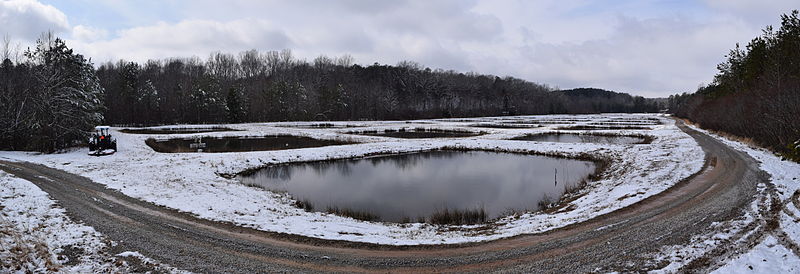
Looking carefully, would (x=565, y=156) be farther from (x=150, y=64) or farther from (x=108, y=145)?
(x=150, y=64)

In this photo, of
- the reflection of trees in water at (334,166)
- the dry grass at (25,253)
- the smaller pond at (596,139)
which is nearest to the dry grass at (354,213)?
the dry grass at (25,253)

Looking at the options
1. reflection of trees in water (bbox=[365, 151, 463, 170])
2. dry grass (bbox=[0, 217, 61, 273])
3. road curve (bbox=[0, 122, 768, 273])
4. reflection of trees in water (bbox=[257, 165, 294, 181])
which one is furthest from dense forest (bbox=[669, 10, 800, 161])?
dry grass (bbox=[0, 217, 61, 273])

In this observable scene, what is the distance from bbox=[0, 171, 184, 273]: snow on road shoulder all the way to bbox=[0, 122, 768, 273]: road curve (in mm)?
395

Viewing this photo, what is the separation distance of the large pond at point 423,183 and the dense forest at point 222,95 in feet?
53.1

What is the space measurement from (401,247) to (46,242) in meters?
7.43

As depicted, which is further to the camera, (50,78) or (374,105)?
(374,105)

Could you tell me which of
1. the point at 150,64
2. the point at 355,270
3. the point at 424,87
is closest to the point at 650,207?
the point at 355,270

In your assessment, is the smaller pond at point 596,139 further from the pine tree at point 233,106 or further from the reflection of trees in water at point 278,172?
the pine tree at point 233,106

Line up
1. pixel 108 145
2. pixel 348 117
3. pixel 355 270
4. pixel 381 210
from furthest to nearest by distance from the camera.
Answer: pixel 348 117, pixel 108 145, pixel 381 210, pixel 355 270

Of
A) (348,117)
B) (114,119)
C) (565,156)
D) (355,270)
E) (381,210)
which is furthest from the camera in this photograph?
(348,117)

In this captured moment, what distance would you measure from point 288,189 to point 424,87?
109 meters

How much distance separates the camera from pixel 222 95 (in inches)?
2931

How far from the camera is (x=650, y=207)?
11.9m

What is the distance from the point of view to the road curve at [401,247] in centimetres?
761
